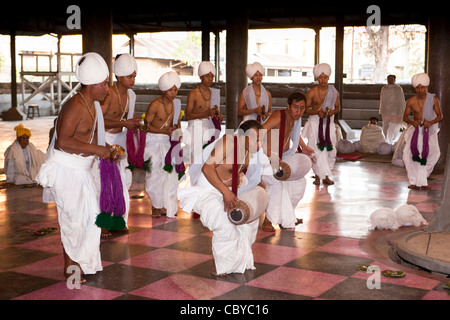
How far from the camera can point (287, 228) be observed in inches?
268

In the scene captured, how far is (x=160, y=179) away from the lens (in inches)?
295

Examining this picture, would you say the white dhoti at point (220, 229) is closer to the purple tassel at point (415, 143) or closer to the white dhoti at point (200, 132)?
the white dhoti at point (200, 132)

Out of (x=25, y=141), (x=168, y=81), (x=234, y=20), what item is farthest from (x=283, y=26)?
(x=168, y=81)

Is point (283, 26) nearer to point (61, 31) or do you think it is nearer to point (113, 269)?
point (61, 31)

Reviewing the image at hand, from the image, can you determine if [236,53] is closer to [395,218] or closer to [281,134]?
[281,134]

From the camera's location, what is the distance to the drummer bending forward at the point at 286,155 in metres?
6.55

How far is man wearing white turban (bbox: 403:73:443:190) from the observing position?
9.38m

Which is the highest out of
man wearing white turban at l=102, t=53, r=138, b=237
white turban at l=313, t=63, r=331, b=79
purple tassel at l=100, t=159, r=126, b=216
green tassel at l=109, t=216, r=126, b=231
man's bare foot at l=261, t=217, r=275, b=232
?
white turban at l=313, t=63, r=331, b=79

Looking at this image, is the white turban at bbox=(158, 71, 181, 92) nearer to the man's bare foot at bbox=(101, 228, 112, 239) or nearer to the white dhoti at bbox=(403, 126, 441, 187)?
the man's bare foot at bbox=(101, 228, 112, 239)

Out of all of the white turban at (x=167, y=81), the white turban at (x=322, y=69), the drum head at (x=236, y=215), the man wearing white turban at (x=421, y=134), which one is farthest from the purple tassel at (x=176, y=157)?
the man wearing white turban at (x=421, y=134)

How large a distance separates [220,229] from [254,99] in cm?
446

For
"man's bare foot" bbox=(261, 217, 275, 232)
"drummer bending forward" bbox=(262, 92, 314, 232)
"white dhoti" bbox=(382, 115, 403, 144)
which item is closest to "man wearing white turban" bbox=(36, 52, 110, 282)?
"drummer bending forward" bbox=(262, 92, 314, 232)

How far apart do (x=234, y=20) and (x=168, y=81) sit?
5.55m

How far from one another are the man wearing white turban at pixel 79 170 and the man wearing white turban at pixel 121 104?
57.8 inches
